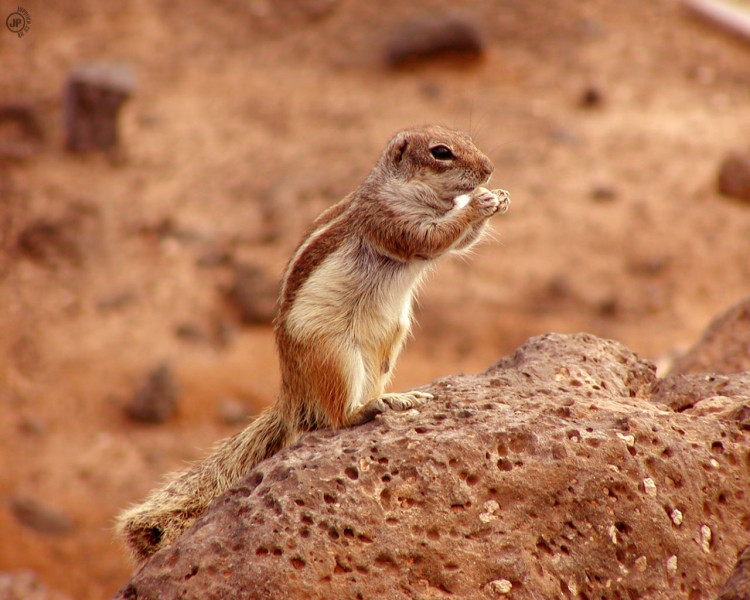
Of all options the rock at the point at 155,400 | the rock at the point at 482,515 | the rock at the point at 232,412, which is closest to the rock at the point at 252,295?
the rock at the point at 232,412

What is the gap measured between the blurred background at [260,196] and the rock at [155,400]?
1.1 inches

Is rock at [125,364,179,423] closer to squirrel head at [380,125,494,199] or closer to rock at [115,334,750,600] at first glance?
squirrel head at [380,125,494,199]

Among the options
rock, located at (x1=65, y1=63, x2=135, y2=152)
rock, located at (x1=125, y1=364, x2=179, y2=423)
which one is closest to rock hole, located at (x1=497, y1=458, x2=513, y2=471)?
rock, located at (x1=125, y1=364, x2=179, y2=423)

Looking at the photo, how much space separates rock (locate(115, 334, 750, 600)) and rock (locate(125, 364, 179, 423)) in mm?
7699

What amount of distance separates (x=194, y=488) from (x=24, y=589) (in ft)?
15.0

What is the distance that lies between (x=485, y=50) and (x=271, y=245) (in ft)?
20.7

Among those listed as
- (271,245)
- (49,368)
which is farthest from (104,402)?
(271,245)

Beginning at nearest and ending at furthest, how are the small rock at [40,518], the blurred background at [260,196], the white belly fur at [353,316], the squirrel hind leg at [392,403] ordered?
1. the squirrel hind leg at [392,403]
2. the white belly fur at [353,316]
3. the small rock at [40,518]
4. the blurred background at [260,196]

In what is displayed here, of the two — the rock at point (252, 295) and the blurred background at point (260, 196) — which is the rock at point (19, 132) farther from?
the rock at point (252, 295)

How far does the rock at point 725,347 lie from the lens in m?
5.73

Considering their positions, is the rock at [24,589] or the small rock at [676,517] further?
the rock at [24,589]

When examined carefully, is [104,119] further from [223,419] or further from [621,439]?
[621,439]

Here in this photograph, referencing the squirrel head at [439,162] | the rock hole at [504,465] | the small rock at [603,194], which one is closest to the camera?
the rock hole at [504,465]

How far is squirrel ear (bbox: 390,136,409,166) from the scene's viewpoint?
17.1 feet
